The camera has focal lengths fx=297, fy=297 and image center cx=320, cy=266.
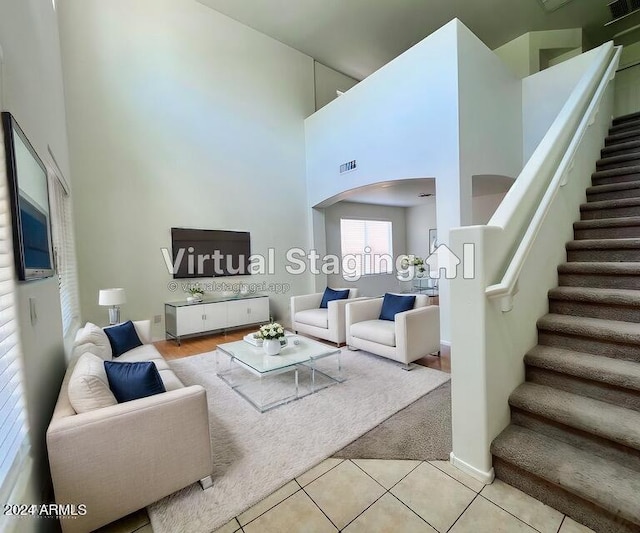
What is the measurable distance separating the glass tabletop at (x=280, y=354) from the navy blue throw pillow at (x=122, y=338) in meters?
0.87

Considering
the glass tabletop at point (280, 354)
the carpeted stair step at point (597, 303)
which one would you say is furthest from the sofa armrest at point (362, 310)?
the carpeted stair step at point (597, 303)

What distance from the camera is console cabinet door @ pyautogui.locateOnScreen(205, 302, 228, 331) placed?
471 cm

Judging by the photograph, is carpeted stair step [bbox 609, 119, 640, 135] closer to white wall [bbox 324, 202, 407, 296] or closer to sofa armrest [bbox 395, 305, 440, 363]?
sofa armrest [bbox 395, 305, 440, 363]

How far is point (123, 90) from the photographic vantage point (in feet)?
14.5

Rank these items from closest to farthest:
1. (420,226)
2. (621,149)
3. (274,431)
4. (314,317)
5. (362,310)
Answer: (274,431) < (621,149) < (362,310) < (314,317) < (420,226)

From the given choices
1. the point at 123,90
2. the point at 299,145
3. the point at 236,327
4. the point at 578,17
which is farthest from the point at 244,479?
the point at 578,17

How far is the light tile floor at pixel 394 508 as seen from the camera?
1.40m

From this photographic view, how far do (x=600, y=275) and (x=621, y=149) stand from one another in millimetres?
2012

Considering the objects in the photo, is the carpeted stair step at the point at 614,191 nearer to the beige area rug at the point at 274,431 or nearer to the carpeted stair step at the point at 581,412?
the carpeted stair step at the point at 581,412

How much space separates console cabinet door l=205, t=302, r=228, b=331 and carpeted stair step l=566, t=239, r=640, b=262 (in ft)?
14.7

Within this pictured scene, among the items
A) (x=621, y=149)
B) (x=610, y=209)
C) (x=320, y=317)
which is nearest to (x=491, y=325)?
(x=610, y=209)

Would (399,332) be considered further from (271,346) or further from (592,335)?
(592,335)

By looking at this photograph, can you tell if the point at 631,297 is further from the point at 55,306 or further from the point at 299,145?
the point at 299,145

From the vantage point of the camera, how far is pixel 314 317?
4.43m
